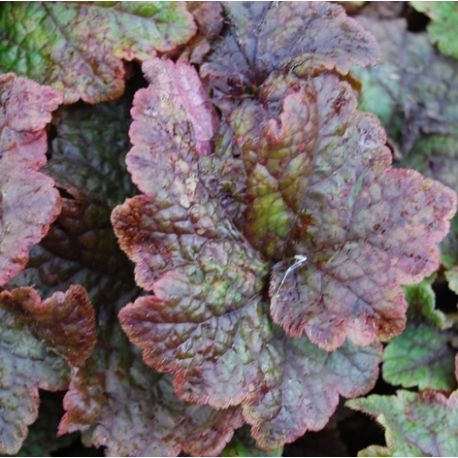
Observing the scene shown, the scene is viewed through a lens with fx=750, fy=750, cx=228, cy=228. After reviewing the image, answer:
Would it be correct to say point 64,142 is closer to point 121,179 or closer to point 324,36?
point 121,179

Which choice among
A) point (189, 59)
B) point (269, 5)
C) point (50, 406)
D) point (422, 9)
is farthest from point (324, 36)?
point (50, 406)

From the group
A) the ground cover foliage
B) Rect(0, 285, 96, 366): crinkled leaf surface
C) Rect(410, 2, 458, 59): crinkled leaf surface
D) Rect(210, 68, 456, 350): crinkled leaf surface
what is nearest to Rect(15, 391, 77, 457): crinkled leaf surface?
the ground cover foliage

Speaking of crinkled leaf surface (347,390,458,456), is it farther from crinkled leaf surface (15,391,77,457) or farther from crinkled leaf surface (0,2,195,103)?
crinkled leaf surface (0,2,195,103)

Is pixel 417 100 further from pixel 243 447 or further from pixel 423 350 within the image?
pixel 243 447

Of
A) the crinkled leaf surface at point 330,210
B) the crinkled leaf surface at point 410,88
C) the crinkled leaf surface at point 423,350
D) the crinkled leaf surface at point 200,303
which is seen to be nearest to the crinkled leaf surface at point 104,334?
the crinkled leaf surface at point 200,303

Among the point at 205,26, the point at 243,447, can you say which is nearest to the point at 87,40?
the point at 205,26

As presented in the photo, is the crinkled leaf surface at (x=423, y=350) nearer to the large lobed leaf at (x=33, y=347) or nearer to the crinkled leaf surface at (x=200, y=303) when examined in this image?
the crinkled leaf surface at (x=200, y=303)
